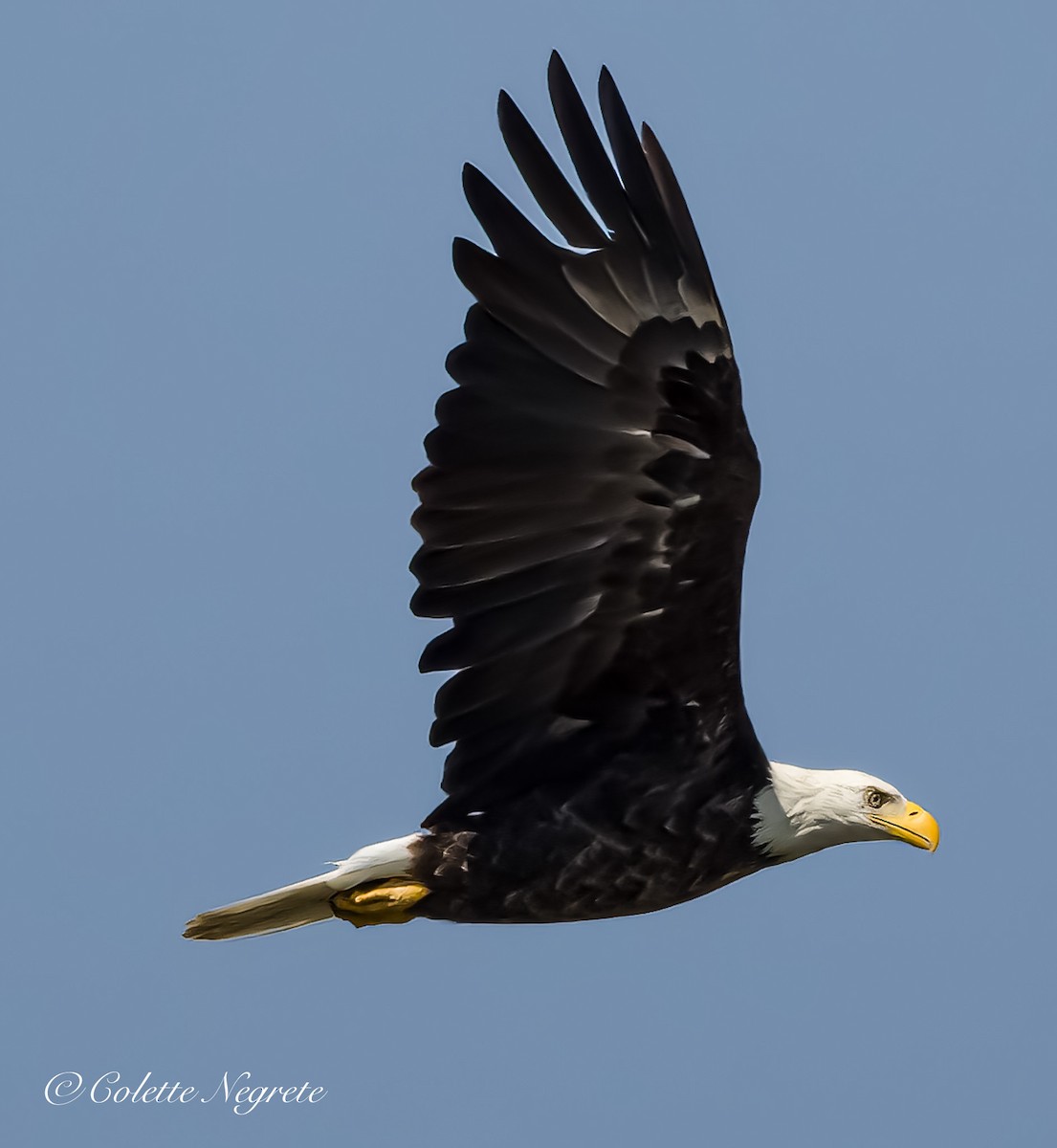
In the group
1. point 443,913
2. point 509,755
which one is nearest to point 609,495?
point 509,755

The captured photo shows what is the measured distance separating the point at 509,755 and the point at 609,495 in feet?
3.29

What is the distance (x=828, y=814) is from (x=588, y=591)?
1.26m

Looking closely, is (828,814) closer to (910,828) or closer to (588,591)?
(910,828)

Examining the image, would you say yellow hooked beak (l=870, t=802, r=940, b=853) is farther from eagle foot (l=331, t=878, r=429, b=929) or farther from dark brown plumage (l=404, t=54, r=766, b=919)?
eagle foot (l=331, t=878, r=429, b=929)

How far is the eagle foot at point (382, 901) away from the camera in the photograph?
915 cm

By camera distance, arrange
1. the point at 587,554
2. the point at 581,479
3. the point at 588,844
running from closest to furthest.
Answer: the point at 581,479 < the point at 587,554 < the point at 588,844

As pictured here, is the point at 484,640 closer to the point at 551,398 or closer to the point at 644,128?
the point at 551,398

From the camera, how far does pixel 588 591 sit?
29.4 ft

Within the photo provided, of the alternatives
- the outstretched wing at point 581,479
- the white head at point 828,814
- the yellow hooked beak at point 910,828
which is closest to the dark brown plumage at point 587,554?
the outstretched wing at point 581,479

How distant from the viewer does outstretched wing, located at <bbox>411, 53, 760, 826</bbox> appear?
27.9 ft

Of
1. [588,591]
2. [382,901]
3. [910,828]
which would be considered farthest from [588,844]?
[910,828]

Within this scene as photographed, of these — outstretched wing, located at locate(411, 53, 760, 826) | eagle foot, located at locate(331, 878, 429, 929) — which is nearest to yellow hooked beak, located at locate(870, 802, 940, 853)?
outstretched wing, located at locate(411, 53, 760, 826)

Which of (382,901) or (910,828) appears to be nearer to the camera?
(382,901)

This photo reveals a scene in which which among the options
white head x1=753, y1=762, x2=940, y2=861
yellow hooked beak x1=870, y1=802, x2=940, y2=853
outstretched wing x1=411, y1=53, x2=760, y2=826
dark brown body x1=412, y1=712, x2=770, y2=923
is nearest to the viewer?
outstretched wing x1=411, y1=53, x2=760, y2=826
